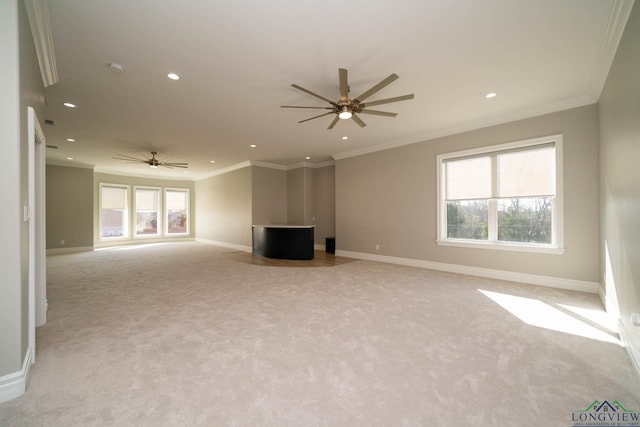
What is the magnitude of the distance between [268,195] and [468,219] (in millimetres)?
5888

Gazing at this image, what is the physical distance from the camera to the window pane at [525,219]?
415cm

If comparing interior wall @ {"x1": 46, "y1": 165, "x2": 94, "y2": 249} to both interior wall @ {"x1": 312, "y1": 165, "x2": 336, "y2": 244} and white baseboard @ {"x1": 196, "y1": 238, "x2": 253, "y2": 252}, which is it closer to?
white baseboard @ {"x1": 196, "y1": 238, "x2": 253, "y2": 252}

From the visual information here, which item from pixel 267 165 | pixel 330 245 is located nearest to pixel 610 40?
pixel 330 245

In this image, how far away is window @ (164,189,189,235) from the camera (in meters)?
10.7

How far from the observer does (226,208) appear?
9.23 meters

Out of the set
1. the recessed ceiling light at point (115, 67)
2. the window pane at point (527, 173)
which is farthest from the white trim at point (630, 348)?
the recessed ceiling light at point (115, 67)

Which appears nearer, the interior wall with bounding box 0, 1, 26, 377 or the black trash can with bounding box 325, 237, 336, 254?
the interior wall with bounding box 0, 1, 26, 377

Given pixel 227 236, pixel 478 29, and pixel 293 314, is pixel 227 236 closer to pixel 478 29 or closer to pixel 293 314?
pixel 293 314

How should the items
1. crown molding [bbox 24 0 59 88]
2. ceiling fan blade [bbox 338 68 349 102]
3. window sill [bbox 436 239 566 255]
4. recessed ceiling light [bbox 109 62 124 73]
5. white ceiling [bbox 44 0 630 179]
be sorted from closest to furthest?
→ crown molding [bbox 24 0 59 88] < white ceiling [bbox 44 0 630 179] < ceiling fan blade [bbox 338 68 349 102] < recessed ceiling light [bbox 109 62 124 73] < window sill [bbox 436 239 566 255]

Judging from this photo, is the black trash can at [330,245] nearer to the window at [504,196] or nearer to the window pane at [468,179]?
the window at [504,196]

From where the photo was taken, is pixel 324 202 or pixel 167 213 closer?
pixel 324 202

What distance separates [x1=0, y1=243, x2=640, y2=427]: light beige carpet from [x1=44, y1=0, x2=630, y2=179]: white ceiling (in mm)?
2905

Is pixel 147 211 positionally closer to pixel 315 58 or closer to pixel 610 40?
pixel 315 58

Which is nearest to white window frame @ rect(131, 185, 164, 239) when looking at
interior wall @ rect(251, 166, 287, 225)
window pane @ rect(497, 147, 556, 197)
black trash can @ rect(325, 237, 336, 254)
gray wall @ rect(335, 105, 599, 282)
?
interior wall @ rect(251, 166, 287, 225)
